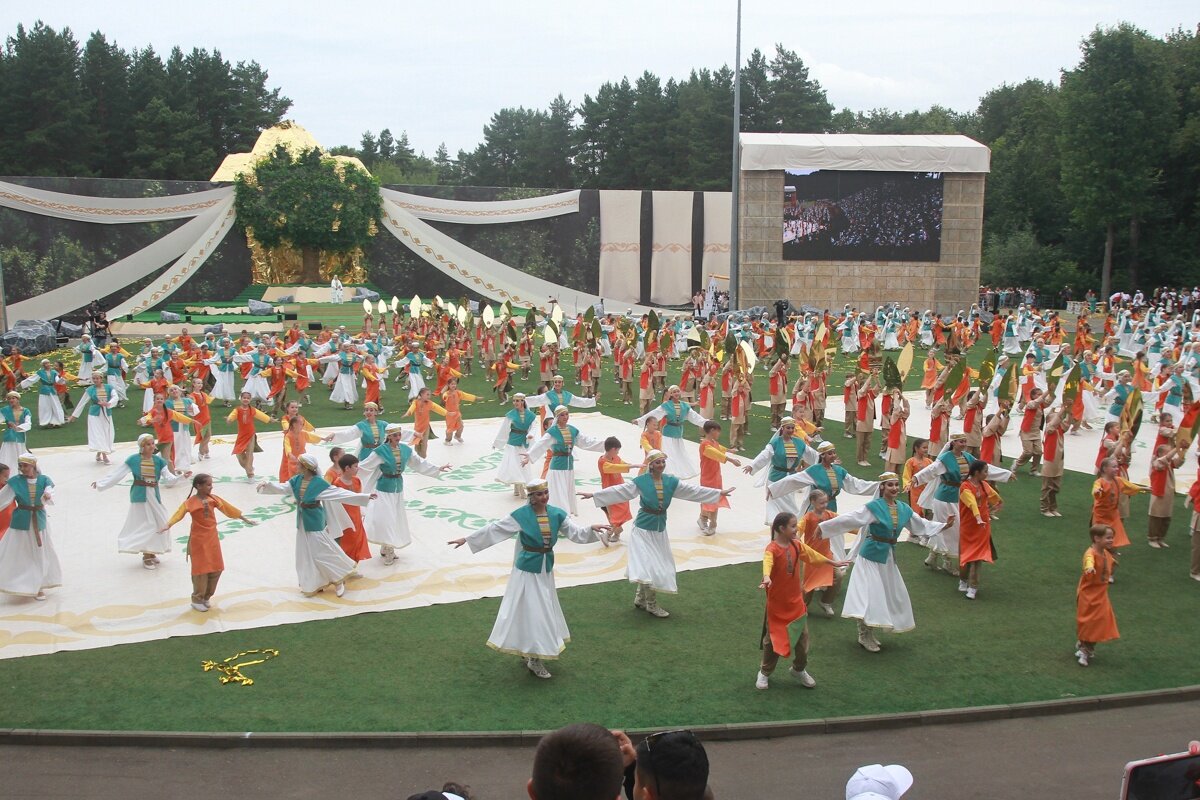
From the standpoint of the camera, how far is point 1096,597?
8062 millimetres

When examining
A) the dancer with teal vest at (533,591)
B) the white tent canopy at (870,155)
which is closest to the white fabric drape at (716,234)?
the white tent canopy at (870,155)

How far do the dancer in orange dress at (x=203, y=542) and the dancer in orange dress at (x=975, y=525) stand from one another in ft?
23.2

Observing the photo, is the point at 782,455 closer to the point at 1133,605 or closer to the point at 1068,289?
the point at 1133,605

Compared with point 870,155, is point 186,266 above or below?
below

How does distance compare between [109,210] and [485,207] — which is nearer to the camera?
[109,210]

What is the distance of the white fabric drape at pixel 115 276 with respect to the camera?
124 feet

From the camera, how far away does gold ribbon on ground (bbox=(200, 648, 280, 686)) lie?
25.7 feet

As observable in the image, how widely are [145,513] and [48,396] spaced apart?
9651 millimetres

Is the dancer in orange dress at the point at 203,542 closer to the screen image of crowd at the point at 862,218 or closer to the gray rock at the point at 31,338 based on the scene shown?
the gray rock at the point at 31,338

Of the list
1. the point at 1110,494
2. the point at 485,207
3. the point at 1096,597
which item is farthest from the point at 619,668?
the point at 485,207

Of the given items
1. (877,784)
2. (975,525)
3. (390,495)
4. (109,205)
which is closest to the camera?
(877,784)

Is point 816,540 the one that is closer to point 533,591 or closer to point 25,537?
point 533,591

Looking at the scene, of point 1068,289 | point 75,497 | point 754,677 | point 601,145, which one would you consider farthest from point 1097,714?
point 601,145

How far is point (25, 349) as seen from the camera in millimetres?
29656
